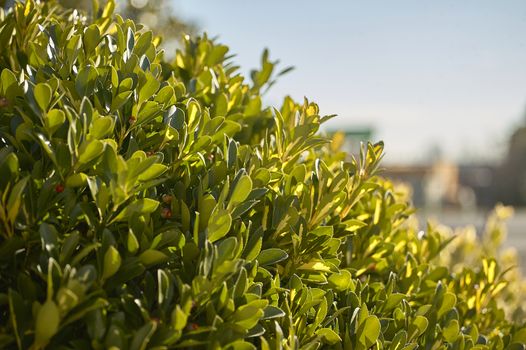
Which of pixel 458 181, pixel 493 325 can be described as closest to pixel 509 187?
pixel 458 181

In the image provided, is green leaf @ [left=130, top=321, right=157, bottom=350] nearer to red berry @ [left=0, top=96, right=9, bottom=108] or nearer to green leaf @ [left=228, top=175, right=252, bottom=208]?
green leaf @ [left=228, top=175, right=252, bottom=208]

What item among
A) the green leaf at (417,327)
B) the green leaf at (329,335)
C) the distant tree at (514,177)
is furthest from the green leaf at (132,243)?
the distant tree at (514,177)

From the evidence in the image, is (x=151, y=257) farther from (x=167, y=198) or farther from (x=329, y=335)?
(x=329, y=335)

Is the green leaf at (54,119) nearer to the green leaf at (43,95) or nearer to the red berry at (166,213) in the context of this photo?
the green leaf at (43,95)

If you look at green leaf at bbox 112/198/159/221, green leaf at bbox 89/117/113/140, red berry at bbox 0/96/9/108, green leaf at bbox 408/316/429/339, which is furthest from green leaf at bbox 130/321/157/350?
green leaf at bbox 408/316/429/339

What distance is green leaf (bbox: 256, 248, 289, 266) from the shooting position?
1.87 meters

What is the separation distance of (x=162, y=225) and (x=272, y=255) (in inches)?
13.2

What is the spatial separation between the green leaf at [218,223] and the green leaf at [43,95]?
54cm

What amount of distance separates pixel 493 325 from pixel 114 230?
1.92m

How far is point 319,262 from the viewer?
2016 mm

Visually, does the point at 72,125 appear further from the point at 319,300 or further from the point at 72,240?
the point at 319,300

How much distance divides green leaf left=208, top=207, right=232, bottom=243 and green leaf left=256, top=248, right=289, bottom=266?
6.8 inches

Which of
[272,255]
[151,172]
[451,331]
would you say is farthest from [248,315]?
[451,331]

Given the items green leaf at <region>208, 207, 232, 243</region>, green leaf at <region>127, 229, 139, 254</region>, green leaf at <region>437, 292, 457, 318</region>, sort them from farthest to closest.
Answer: green leaf at <region>437, 292, 457, 318</region>
green leaf at <region>208, 207, 232, 243</region>
green leaf at <region>127, 229, 139, 254</region>
